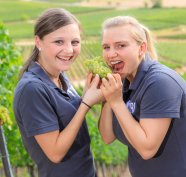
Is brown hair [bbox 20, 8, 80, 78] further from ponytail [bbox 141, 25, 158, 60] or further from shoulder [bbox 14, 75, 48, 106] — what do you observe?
ponytail [bbox 141, 25, 158, 60]

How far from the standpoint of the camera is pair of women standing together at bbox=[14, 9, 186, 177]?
8.81 ft

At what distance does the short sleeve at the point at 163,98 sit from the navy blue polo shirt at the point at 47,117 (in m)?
0.57

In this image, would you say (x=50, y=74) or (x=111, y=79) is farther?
(x=50, y=74)

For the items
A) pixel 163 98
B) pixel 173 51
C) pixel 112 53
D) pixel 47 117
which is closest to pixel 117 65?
pixel 112 53

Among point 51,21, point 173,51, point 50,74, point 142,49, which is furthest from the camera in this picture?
point 173,51

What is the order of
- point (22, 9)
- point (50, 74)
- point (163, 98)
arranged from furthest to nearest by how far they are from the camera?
point (22, 9) < point (50, 74) < point (163, 98)

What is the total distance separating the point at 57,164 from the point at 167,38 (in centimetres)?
4492

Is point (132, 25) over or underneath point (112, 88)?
over

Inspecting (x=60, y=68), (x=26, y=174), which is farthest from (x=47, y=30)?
(x=26, y=174)

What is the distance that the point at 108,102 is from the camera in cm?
285

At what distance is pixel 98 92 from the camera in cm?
289

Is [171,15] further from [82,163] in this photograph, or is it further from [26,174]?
[82,163]

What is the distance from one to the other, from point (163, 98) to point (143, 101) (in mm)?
149

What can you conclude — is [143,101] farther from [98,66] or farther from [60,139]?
[60,139]
